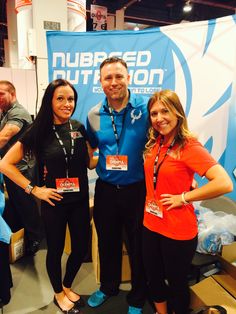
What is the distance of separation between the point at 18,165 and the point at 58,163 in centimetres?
105

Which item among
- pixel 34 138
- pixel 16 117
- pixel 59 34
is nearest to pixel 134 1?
pixel 59 34

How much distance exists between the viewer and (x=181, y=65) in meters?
2.33

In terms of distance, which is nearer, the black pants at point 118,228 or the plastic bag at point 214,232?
the black pants at point 118,228

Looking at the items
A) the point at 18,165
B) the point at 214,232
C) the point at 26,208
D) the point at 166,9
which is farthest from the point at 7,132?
the point at 166,9

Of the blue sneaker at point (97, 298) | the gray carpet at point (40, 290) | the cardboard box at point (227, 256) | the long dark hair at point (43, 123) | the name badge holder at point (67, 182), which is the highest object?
the long dark hair at point (43, 123)

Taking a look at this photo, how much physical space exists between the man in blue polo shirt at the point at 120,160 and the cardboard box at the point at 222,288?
1.11 feet

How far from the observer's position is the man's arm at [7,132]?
7.59 feet

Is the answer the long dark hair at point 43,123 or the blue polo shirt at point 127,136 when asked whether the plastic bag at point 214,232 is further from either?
the long dark hair at point 43,123

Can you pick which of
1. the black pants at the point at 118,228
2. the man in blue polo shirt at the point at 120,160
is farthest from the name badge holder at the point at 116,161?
the black pants at the point at 118,228

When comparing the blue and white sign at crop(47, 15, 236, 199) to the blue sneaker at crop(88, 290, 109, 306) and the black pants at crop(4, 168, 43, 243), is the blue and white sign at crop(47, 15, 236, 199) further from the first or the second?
the blue sneaker at crop(88, 290, 109, 306)

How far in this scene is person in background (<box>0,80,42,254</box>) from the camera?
7.73 feet

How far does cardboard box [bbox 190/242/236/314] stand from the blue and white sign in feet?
1.95

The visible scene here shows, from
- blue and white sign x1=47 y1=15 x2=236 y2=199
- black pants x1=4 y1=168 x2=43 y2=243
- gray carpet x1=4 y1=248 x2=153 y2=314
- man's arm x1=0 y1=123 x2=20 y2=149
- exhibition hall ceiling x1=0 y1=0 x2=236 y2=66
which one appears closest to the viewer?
gray carpet x1=4 y1=248 x2=153 y2=314

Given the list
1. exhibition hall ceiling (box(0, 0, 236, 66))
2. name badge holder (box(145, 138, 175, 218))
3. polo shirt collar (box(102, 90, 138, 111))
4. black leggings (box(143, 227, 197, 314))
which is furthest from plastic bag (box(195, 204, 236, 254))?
exhibition hall ceiling (box(0, 0, 236, 66))
